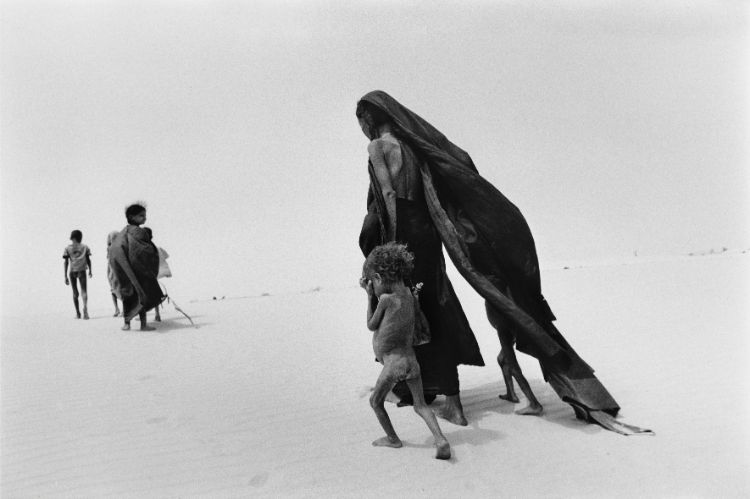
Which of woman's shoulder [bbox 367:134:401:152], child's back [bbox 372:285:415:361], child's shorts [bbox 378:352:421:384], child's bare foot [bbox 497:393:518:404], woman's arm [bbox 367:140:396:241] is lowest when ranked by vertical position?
child's bare foot [bbox 497:393:518:404]

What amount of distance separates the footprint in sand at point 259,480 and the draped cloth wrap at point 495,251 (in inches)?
79.3

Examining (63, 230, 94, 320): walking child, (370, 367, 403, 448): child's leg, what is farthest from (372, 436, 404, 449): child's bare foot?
(63, 230, 94, 320): walking child

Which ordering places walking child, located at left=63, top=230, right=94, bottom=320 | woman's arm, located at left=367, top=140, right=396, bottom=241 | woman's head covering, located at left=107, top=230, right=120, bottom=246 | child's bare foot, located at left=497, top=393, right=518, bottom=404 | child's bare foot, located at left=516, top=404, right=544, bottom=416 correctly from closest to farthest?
1. woman's arm, located at left=367, top=140, right=396, bottom=241
2. child's bare foot, located at left=516, top=404, right=544, bottom=416
3. child's bare foot, located at left=497, top=393, right=518, bottom=404
4. woman's head covering, located at left=107, top=230, right=120, bottom=246
5. walking child, located at left=63, top=230, right=94, bottom=320

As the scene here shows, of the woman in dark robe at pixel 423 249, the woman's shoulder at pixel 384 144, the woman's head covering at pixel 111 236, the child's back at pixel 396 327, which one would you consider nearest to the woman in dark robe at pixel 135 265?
the woman's head covering at pixel 111 236

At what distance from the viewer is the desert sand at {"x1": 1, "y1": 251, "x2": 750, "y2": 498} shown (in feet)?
11.6

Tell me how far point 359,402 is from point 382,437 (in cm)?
106

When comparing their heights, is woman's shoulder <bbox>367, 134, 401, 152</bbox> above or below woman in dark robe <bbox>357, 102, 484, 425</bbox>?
above

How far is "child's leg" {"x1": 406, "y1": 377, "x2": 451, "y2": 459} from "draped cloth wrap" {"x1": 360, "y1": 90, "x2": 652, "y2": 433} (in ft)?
3.35

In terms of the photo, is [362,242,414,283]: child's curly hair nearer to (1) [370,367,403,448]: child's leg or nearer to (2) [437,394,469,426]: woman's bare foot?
(1) [370,367,403,448]: child's leg

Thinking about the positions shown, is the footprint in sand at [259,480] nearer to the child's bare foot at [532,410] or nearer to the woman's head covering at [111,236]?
the child's bare foot at [532,410]

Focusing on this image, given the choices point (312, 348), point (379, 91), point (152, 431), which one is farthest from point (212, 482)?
point (312, 348)

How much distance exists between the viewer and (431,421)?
3818 mm

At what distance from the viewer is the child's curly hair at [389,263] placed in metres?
3.89

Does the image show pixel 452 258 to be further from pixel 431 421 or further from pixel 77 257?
pixel 77 257
